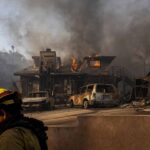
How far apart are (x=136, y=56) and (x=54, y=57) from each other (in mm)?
18935

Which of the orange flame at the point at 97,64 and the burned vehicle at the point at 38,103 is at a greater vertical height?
the orange flame at the point at 97,64

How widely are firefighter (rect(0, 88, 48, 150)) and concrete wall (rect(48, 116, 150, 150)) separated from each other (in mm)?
3719

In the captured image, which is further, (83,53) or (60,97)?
(83,53)

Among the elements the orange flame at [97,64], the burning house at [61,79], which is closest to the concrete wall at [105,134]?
the burning house at [61,79]

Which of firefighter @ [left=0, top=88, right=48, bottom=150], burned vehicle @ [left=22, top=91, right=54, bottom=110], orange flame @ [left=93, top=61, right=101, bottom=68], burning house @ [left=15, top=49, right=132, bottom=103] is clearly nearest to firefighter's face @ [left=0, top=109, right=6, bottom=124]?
firefighter @ [left=0, top=88, right=48, bottom=150]

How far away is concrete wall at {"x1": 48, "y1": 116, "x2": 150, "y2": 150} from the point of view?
5.80 metres

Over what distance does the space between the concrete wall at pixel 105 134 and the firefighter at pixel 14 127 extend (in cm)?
372

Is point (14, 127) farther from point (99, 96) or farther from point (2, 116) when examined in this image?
point (99, 96)

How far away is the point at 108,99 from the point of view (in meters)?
23.5

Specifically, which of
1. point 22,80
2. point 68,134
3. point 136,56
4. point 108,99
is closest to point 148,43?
point 136,56

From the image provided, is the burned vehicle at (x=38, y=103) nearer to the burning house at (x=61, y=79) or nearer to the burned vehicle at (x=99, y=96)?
the burned vehicle at (x=99, y=96)

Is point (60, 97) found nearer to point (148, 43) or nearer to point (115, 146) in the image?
point (148, 43)

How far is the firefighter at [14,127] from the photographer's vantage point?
6.66 ft

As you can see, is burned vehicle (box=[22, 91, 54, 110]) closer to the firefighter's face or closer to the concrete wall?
the concrete wall
